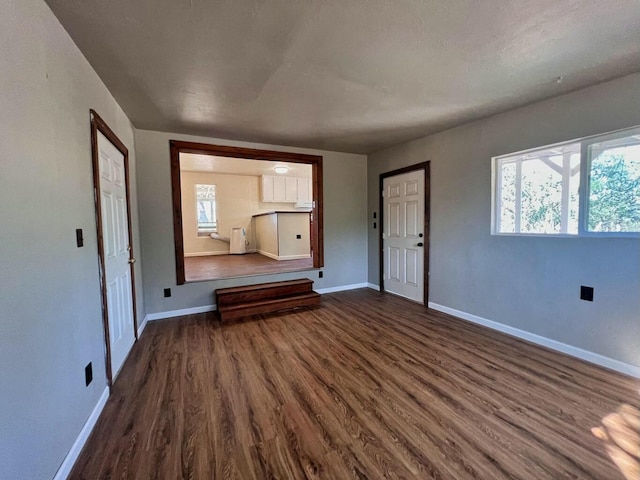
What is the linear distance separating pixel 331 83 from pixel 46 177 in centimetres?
196

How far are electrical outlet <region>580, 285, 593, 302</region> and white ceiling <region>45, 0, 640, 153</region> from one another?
1710 millimetres

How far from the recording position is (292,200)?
8.31m

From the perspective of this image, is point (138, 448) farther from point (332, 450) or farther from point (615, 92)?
point (615, 92)

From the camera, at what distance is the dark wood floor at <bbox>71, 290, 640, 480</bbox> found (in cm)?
138

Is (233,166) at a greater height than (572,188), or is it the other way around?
(233,166)

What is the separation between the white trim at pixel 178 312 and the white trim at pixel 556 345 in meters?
3.24

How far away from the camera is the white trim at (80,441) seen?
1.31 m

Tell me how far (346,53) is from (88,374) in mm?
2637

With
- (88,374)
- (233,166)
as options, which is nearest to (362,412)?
(88,374)

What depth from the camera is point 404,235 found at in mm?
4223

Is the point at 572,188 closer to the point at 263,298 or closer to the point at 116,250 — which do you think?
the point at 263,298

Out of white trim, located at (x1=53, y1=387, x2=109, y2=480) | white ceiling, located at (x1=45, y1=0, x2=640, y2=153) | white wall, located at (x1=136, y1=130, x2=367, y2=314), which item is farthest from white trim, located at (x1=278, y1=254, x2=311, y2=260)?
white trim, located at (x1=53, y1=387, x2=109, y2=480)

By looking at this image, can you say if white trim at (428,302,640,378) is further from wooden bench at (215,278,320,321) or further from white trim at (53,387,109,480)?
white trim at (53,387,109,480)

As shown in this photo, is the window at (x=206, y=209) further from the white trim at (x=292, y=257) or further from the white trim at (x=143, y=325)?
the white trim at (x=143, y=325)
